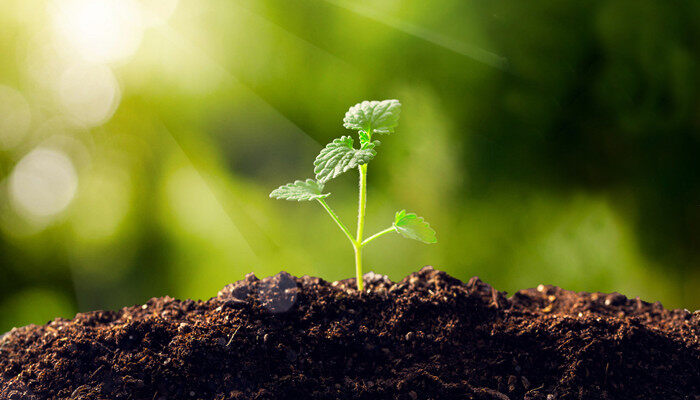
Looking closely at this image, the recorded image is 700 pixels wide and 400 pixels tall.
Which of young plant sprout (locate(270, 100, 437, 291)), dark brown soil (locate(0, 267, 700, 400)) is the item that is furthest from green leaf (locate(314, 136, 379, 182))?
dark brown soil (locate(0, 267, 700, 400))

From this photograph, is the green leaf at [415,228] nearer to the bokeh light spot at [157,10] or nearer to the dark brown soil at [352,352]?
the dark brown soil at [352,352]

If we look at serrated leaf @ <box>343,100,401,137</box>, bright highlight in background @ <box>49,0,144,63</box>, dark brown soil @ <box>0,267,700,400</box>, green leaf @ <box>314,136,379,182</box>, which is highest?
bright highlight in background @ <box>49,0,144,63</box>

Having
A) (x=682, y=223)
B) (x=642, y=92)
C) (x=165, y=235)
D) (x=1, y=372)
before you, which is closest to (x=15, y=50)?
(x=165, y=235)

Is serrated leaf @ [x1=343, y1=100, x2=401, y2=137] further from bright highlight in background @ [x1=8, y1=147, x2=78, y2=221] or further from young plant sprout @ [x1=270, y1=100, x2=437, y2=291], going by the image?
bright highlight in background @ [x1=8, y1=147, x2=78, y2=221]

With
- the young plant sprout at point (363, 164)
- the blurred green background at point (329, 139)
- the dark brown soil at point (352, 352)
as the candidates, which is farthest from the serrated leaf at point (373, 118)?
the blurred green background at point (329, 139)

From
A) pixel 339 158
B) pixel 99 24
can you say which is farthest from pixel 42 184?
pixel 339 158

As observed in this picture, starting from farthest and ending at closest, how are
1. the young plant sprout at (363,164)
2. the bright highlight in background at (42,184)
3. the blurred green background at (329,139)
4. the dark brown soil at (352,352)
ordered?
1. the bright highlight in background at (42,184)
2. the blurred green background at (329,139)
3. the young plant sprout at (363,164)
4. the dark brown soil at (352,352)
